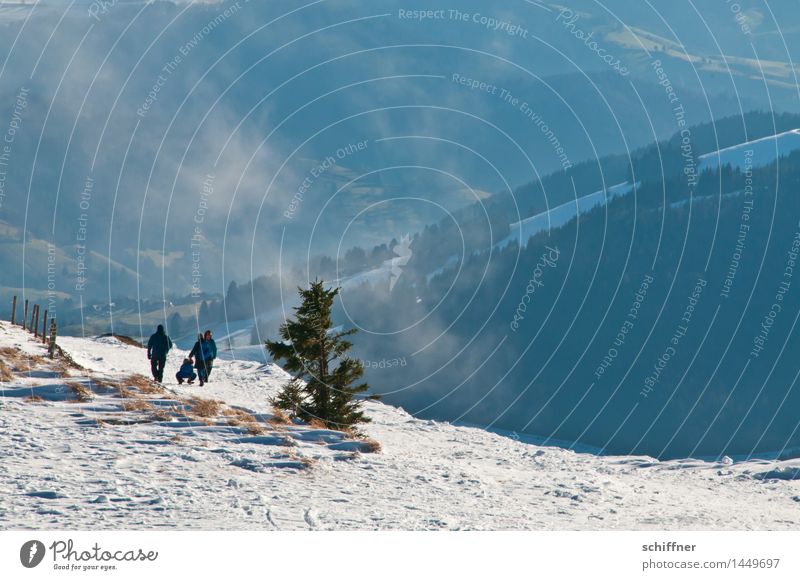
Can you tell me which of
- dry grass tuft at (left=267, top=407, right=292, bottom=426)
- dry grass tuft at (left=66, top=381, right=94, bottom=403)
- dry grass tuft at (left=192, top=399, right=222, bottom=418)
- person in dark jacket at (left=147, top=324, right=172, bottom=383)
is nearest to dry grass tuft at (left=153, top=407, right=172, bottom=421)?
dry grass tuft at (left=192, top=399, right=222, bottom=418)

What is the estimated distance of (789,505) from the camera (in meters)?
24.9

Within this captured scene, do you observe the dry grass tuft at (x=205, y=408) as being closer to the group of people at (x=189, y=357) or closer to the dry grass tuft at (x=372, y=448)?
the dry grass tuft at (x=372, y=448)

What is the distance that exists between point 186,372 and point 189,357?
59 cm

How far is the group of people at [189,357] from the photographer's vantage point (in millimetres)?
33656

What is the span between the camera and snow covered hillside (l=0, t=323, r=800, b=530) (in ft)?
59.4

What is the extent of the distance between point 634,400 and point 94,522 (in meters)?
179

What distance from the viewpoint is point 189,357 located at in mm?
36281

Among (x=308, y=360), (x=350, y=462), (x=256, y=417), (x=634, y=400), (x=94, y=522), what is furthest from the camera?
(x=634, y=400)

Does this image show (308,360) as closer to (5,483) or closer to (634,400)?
(5,483)

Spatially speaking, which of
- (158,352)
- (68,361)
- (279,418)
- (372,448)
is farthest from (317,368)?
(68,361)

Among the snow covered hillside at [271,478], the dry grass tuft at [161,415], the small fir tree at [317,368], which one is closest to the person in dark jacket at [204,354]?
the snow covered hillside at [271,478]

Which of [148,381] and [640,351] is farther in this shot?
[640,351]
